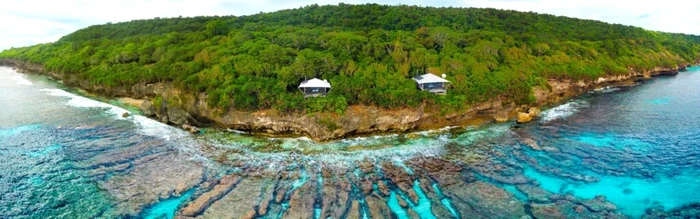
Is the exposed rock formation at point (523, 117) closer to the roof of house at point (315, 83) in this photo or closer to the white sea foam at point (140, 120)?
the roof of house at point (315, 83)

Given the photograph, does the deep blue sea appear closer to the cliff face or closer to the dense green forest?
the cliff face

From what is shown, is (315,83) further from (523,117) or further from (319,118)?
(523,117)

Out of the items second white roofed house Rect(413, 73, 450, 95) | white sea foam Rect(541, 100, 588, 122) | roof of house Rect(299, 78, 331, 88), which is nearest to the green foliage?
roof of house Rect(299, 78, 331, 88)

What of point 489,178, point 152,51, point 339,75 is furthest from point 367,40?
point 152,51

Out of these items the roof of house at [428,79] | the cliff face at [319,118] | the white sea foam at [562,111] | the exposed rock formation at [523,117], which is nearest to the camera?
→ the cliff face at [319,118]

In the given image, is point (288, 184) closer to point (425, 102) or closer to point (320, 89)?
point (320, 89)

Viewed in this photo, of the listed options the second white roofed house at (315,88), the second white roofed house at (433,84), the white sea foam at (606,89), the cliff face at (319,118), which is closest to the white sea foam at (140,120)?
the cliff face at (319,118)
